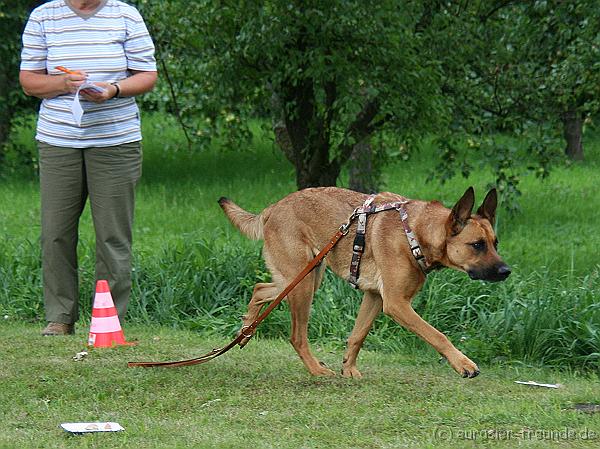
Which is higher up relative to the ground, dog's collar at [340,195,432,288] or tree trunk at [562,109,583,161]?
dog's collar at [340,195,432,288]

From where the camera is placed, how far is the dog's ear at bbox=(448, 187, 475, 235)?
5781 mm

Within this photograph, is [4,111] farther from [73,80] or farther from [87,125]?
[73,80]

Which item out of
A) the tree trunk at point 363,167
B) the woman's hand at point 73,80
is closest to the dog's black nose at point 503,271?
the woman's hand at point 73,80

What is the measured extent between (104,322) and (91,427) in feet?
6.82

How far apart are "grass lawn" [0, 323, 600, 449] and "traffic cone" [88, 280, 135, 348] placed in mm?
110

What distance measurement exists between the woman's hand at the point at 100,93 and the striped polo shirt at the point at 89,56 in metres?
0.07

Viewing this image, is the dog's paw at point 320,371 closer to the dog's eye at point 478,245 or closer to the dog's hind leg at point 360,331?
the dog's hind leg at point 360,331

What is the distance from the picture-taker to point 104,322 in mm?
7023

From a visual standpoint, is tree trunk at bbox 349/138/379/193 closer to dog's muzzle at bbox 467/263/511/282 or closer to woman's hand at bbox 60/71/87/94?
woman's hand at bbox 60/71/87/94

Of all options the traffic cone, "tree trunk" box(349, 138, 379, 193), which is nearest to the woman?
the traffic cone

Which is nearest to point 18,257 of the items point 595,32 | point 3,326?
point 3,326

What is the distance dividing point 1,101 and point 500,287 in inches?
422

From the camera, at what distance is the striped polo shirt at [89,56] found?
7043 mm

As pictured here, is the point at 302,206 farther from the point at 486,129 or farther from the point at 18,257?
the point at 486,129
